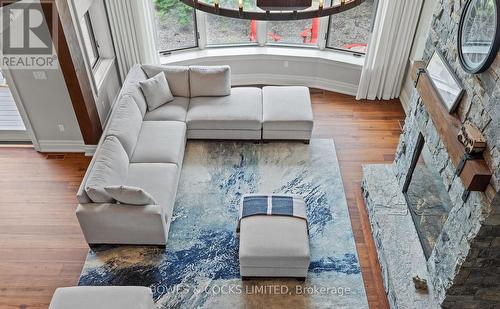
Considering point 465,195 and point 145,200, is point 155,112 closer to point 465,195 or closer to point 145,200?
point 145,200

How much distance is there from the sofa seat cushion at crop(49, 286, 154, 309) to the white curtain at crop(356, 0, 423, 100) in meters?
4.50

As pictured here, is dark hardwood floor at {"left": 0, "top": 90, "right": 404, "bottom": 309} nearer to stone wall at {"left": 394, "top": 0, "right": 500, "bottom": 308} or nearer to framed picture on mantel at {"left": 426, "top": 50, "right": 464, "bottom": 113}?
stone wall at {"left": 394, "top": 0, "right": 500, "bottom": 308}

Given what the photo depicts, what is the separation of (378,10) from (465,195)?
351cm

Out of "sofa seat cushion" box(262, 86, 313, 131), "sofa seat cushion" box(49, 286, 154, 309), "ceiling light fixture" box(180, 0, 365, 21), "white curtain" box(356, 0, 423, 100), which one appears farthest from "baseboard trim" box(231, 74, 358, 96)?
"ceiling light fixture" box(180, 0, 365, 21)

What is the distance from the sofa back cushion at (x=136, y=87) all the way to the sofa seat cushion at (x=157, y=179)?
101 cm

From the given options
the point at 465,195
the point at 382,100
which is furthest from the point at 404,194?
the point at 382,100

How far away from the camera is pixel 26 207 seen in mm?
4980

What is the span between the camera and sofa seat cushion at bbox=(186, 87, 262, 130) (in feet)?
18.3

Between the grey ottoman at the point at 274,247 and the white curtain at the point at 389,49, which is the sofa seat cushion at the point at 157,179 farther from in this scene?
the white curtain at the point at 389,49

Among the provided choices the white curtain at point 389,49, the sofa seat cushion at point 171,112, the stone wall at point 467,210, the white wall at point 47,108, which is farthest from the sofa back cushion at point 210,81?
the stone wall at point 467,210

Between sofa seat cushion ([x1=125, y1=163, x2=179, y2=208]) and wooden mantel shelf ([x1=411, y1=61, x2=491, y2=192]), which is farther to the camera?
sofa seat cushion ([x1=125, y1=163, x2=179, y2=208])

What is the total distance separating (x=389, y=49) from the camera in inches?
241

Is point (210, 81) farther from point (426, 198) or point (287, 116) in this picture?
point (426, 198)

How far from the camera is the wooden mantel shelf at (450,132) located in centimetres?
292
